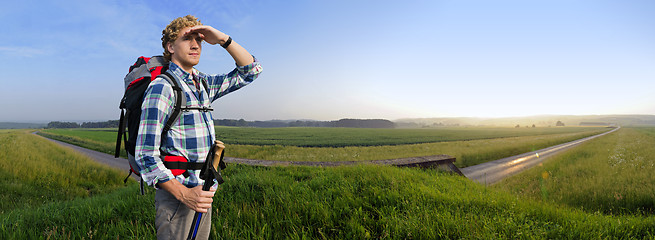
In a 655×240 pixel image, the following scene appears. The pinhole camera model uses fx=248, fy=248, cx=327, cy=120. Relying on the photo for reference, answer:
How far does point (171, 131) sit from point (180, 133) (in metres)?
0.06

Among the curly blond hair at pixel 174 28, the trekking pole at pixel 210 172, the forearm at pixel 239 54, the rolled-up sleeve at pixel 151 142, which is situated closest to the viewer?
the rolled-up sleeve at pixel 151 142

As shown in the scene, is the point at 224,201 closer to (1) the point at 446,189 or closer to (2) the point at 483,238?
(2) the point at 483,238

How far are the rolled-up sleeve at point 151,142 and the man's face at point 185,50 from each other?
42 cm

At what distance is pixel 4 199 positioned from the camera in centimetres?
678

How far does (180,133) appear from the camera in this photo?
1.79 metres

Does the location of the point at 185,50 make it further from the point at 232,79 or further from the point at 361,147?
the point at 361,147

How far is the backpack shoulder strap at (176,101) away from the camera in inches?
66.9

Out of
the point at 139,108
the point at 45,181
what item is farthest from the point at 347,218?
the point at 45,181

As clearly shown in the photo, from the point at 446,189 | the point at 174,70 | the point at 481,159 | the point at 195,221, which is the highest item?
the point at 174,70

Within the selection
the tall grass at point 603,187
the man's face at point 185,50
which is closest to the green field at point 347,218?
the man's face at point 185,50

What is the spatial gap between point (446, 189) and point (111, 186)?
38.7 feet

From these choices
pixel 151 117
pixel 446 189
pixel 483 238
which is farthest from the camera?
pixel 446 189

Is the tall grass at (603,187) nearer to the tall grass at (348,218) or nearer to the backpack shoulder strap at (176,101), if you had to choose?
the tall grass at (348,218)

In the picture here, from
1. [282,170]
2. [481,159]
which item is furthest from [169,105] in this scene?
[481,159]
